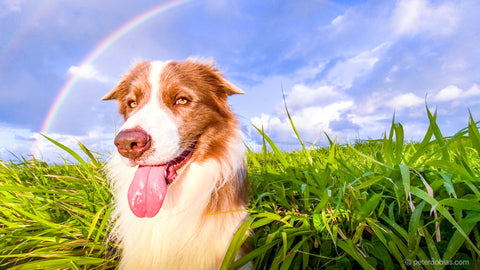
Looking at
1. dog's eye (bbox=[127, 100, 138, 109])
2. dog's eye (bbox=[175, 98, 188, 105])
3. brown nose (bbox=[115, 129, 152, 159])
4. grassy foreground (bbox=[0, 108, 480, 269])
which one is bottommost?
grassy foreground (bbox=[0, 108, 480, 269])

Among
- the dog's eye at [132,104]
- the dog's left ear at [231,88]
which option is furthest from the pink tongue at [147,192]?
the dog's left ear at [231,88]

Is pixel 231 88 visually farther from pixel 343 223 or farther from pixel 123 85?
pixel 343 223

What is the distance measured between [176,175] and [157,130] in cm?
51

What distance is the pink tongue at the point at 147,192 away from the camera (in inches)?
93.4

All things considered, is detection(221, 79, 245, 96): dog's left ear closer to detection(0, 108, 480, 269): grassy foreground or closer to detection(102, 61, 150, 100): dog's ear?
detection(0, 108, 480, 269): grassy foreground

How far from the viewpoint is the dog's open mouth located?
237 cm

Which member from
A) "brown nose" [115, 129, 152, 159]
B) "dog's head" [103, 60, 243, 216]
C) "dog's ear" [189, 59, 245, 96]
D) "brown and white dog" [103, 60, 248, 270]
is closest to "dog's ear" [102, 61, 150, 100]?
"dog's head" [103, 60, 243, 216]

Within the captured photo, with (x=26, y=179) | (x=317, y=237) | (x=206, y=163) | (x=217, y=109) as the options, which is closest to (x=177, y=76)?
(x=217, y=109)

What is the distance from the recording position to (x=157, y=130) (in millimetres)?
2316

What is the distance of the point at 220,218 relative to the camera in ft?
8.11

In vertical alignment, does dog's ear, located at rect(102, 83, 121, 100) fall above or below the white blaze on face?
above

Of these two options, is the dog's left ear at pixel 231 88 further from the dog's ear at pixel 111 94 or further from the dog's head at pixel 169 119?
the dog's ear at pixel 111 94

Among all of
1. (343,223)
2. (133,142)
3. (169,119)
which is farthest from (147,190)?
(343,223)

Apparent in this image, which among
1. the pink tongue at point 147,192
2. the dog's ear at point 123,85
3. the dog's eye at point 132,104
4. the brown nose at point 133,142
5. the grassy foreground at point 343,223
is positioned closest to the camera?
the grassy foreground at point 343,223
